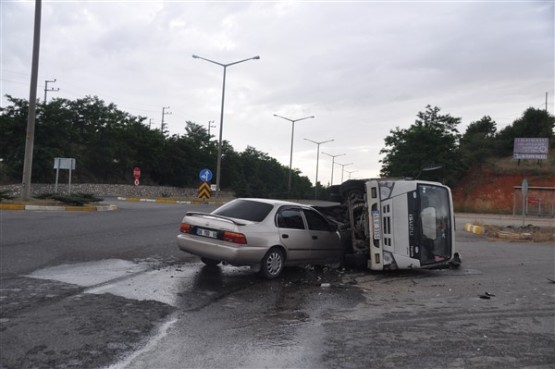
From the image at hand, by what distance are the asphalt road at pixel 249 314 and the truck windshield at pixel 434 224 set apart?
498 millimetres

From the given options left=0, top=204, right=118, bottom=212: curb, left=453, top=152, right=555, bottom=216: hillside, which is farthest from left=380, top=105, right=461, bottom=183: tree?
left=0, top=204, right=118, bottom=212: curb

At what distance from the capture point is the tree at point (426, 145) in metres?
49.0

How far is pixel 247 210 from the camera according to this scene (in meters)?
9.00

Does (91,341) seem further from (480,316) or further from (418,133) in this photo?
(418,133)

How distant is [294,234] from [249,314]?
115 inches

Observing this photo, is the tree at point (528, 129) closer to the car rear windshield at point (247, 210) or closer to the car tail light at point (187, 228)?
the car rear windshield at point (247, 210)

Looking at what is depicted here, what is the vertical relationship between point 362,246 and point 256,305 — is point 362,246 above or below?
above

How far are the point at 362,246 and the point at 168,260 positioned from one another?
157 inches

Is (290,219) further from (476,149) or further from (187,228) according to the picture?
(476,149)

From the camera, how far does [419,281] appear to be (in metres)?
9.27

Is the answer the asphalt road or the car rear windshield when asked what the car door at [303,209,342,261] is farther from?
the car rear windshield

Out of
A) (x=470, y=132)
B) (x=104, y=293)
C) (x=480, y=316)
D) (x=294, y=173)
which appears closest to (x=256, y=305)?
(x=104, y=293)

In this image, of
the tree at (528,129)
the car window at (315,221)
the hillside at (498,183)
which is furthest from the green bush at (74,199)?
the tree at (528,129)

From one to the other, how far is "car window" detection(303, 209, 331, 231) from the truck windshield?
184cm
